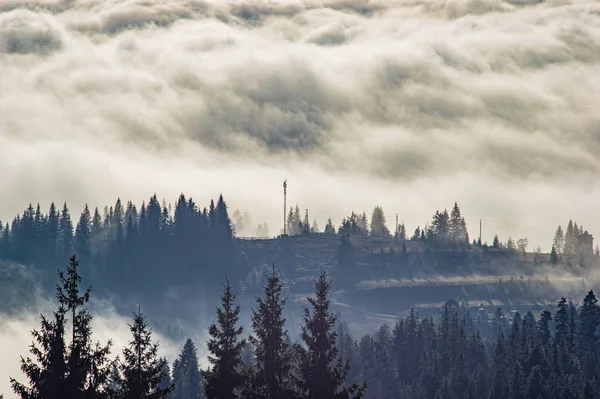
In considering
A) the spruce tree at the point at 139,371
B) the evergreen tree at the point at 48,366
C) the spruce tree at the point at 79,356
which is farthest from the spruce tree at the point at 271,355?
the evergreen tree at the point at 48,366

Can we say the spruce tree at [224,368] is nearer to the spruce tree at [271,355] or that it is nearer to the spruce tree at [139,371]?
the spruce tree at [271,355]

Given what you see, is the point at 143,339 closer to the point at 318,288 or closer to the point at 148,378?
the point at 148,378

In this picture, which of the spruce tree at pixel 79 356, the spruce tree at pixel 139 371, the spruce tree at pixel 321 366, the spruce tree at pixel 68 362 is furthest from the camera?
the spruce tree at pixel 321 366

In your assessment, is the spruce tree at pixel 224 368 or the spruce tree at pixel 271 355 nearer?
the spruce tree at pixel 224 368

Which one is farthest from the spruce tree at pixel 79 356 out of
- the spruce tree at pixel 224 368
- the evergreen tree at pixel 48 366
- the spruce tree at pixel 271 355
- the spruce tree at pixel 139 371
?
the spruce tree at pixel 271 355

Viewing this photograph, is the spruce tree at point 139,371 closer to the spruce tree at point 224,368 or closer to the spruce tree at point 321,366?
the spruce tree at point 224,368

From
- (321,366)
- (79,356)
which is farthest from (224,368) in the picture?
(79,356)

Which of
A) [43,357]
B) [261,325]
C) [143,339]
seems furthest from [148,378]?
[261,325]

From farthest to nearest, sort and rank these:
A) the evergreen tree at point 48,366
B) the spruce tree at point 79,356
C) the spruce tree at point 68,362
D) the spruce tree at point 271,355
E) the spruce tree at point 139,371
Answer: the spruce tree at point 271,355 < the spruce tree at point 139,371 < the spruce tree at point 79,356 < the spruce tree at point 68,362 < the evergreen tree at point 48,366

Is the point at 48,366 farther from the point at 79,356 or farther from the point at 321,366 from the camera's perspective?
the point at 321,366

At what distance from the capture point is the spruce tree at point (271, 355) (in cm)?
8819

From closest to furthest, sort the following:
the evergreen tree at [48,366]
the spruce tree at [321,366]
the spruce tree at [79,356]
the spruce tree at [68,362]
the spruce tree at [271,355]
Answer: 1. the evergreen tree at [48,366]
2. the spruce tree at [68,362]
3. the spruce tree at [79,356]
4. the spruce tree at [321,366]
5. the spruce tree at [271,355]

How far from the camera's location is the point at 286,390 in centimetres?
8762

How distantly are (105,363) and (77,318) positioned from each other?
9.84 ft
